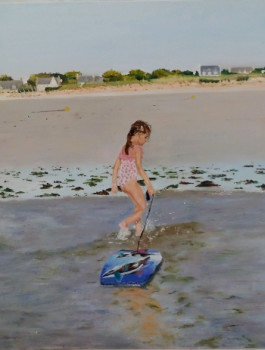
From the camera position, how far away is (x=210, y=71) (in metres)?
2.66

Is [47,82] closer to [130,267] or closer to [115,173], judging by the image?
[115,173]

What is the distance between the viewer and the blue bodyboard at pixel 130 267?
2.32 metres

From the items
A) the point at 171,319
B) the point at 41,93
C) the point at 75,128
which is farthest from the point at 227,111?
the point at 171,319

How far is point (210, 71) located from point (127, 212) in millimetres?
792

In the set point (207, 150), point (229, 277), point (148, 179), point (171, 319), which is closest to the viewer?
point (171, 319)

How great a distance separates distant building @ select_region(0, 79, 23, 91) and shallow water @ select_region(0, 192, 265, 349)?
22.0 inches

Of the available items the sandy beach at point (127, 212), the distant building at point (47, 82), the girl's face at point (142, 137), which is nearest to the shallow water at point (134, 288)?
the sandy beach at point (127, 212)

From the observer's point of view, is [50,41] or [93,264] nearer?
[93,264]

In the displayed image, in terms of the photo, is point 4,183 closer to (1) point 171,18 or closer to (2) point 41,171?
(2) point 41,171

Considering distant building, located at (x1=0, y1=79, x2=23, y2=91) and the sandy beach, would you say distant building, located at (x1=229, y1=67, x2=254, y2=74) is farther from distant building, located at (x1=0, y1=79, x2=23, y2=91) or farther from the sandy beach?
distant building, located at (x1=0, y1=79, x2=23, y2=91)

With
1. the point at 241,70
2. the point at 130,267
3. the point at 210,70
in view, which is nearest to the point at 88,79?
the point at 210,70

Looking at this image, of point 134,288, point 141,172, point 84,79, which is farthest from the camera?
point 84,79

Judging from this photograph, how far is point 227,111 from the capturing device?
2736 mm

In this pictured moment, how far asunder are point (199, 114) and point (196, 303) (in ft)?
3.19
